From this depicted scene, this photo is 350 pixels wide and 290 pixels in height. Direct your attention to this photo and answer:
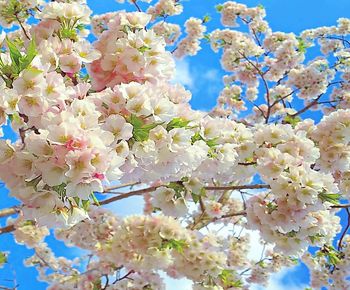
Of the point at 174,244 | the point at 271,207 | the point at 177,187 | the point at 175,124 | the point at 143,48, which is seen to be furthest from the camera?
the point at 174,244

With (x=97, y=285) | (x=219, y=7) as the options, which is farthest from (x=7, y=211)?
(x=219, y=7)

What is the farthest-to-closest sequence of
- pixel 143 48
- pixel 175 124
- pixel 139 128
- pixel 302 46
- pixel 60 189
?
pixel 302 46 → pixel 143 48 → pixel 175 124 → pixel 139 128 → pixel 60 189

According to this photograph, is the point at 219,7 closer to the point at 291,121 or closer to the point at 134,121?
the point at 291,121

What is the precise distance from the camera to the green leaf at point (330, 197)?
2785mm

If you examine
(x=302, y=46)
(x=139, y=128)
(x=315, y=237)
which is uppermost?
(x=302, y=46)

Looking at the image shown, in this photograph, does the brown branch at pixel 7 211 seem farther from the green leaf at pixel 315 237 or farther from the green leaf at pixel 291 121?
the green leaf at pixel 291 121

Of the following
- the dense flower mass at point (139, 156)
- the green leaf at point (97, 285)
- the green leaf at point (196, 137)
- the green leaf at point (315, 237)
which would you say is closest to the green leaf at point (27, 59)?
the dense flower mass at point (139, 156)

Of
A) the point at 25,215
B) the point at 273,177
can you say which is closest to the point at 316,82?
the point at 273,177

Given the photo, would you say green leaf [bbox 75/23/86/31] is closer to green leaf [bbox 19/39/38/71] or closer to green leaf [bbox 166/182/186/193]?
green leaf [bbox 19/39/38/71]

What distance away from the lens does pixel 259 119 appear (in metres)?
9.13

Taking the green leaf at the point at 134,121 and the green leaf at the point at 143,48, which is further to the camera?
the green leaf at the point at 143,48

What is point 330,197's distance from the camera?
281 cm

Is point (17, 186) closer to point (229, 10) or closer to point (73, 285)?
point (73, 285)

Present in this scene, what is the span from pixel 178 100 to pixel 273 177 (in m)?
1.07
